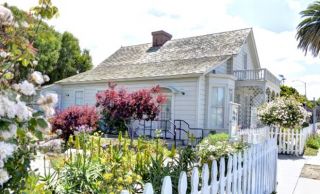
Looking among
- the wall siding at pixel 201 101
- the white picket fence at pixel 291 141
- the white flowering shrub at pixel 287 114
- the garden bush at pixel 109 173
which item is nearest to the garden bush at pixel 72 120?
the wall siding at pixel 201 101

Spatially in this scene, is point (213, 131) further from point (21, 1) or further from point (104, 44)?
point (104, 44)

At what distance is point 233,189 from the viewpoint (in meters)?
3.34

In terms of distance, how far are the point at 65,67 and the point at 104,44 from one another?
5.16m

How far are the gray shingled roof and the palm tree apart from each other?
5.65 meters

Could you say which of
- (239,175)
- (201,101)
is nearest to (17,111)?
(239,175)

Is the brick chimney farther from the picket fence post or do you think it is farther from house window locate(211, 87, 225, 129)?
the picket fence post

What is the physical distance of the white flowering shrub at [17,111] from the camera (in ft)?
4.18

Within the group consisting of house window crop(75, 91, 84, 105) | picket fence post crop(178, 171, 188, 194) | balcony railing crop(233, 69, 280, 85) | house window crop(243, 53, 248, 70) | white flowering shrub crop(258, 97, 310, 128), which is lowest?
picket fence post crop(178, 171, 188, 194)

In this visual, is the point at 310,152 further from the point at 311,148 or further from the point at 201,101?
the point at 201,101

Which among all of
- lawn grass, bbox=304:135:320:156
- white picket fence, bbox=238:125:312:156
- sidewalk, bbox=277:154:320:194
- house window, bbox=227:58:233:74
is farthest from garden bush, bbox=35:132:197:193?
house window, bbox=227:58:233:74

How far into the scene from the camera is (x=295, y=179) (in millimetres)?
7102

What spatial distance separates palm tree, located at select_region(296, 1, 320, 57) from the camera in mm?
20656

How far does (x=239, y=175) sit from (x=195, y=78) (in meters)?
11.3

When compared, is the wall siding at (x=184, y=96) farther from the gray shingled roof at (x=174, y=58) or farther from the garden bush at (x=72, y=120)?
the garden bush at (x=72, y=120)
